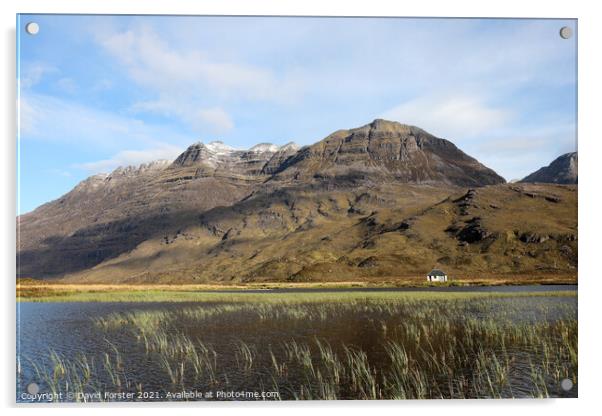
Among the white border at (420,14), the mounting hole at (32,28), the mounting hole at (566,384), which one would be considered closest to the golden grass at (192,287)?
the white border at (420,14)

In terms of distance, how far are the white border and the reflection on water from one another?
0.55 metres

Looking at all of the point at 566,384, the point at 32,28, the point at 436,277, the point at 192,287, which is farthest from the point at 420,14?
the point at 436,277

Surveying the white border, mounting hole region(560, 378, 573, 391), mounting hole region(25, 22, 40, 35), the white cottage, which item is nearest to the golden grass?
the white cottage

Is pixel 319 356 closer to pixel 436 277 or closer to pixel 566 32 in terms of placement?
pixel 566 32

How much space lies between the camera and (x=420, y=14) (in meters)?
18.3

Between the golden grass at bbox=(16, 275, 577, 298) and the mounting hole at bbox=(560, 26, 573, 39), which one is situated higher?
the mounting hole at bbox=(560, 26, 573, 39)

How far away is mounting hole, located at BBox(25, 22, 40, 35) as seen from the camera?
1819 centimetres

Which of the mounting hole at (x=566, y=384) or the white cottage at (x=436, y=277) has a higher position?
the mounting hole at (x=566, y=384)

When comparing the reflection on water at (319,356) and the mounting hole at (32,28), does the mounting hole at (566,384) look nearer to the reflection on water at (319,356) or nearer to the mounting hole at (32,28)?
the reflection on water at (319,356)

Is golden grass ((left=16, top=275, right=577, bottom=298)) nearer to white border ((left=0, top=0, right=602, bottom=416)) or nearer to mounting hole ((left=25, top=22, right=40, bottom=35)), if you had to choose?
white border ((left=0, top=0, right=602, bottom=416))

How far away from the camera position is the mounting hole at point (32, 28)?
18188mm

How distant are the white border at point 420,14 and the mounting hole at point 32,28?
465 millimetres

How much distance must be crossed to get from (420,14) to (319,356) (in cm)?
1498
